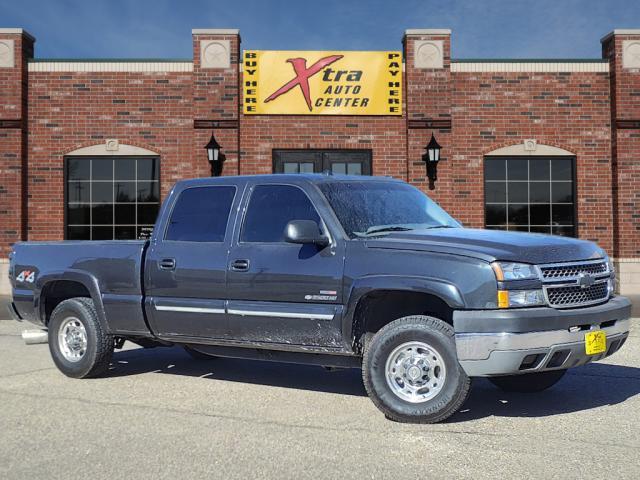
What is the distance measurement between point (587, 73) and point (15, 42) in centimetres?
1347

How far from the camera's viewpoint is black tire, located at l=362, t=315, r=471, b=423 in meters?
5.48

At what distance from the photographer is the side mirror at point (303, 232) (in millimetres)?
5879

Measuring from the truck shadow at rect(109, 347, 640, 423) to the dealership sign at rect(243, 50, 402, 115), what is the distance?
31.9 feet

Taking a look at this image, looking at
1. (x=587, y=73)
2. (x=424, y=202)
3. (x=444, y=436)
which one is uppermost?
(x=587, y=73)

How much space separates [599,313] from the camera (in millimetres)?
5715

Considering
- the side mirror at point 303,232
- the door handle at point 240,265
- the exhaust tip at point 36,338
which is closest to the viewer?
the side mirror at point 303,232

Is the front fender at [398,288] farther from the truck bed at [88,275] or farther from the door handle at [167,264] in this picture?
the truck bed at [88,275]

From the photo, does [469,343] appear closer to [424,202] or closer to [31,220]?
[424,202]

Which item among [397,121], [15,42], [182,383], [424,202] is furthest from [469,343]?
[15,42]

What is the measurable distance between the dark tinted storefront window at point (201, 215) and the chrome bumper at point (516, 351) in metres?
2.47

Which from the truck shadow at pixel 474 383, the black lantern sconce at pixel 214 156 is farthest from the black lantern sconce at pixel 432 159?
the truck shadow at pixel 474 383

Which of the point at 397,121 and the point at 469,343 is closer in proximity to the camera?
the point at 469,343

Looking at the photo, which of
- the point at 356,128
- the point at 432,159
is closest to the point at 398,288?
the point at 432,159

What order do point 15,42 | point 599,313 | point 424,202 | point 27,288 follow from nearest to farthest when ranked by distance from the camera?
point 599,313 → point 424,202 → point 27,288 → point 15,42
